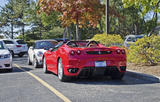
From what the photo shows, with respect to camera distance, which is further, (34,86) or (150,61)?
(150,61)

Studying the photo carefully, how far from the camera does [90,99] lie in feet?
19.8

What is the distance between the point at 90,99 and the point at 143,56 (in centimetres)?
575

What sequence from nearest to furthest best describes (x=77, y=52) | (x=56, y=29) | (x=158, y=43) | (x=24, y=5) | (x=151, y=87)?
1. (x=151, y=87)
2. (x=77, y=52)
3. (x=158, y=43)
4. (x=56, y=29)
5. (x=24, y=5)

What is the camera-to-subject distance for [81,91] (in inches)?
276

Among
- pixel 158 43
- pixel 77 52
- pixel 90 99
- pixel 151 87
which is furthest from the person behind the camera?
pixel 158 43

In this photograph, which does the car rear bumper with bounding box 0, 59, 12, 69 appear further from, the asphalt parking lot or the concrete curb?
the concrete curb

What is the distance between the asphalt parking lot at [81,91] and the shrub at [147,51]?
2.35 m

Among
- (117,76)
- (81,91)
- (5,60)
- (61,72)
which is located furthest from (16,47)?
(81,91)

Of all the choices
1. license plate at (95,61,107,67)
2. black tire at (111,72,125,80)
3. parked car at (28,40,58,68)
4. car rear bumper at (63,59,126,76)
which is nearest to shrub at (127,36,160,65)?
black tire at (111,72,125,80)

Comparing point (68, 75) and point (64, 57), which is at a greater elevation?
point (64, 57)

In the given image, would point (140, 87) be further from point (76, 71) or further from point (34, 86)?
point (34, 86)

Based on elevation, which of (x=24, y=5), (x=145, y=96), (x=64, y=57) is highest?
(x=24, y=5)

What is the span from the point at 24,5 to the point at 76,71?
52.0 meters

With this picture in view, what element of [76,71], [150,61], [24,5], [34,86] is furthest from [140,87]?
[24,5]
